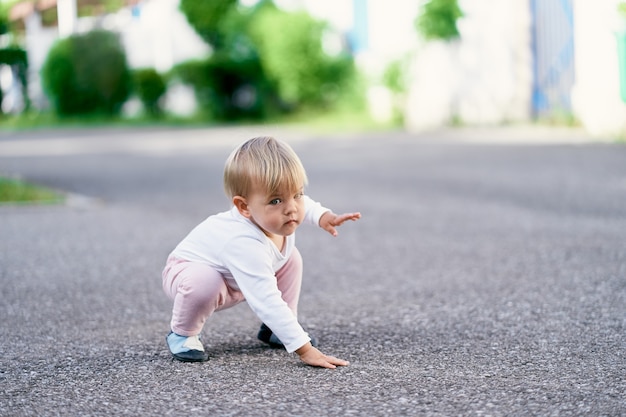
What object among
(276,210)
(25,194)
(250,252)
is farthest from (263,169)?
(25,194)

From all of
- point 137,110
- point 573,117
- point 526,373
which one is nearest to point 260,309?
point 526,373

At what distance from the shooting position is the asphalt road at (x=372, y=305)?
269 cm

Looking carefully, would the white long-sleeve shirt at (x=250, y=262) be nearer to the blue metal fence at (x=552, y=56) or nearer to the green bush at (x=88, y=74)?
the blue metal fence at (x=552, y=56)

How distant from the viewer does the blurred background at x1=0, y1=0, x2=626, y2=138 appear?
13.8 metres

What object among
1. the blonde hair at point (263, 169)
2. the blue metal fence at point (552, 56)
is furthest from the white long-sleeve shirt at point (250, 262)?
the blue metal fence at point (552, 56)

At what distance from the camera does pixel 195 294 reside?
3.08m

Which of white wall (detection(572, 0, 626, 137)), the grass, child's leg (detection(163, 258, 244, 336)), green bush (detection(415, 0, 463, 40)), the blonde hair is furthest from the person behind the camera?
green bush (detection(415, 0, 463, 40))

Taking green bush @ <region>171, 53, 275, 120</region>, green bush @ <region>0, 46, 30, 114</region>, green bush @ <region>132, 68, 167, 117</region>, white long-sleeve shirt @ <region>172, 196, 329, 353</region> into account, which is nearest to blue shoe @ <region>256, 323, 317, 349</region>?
white long-sleeve shirt @ <region>172, 196, 329, 353</region>

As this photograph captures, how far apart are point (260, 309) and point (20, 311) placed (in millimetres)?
1538

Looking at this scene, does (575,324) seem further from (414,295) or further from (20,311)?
(20,311)

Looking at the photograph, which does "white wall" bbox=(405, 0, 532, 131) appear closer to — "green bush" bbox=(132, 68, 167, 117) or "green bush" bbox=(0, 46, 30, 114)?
"green bush" bbox=(132, 68, 167, 117)

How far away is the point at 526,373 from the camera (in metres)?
2.85

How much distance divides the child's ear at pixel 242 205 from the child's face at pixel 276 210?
2 centimetres

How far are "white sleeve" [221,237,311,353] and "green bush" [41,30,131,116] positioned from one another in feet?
81.4
